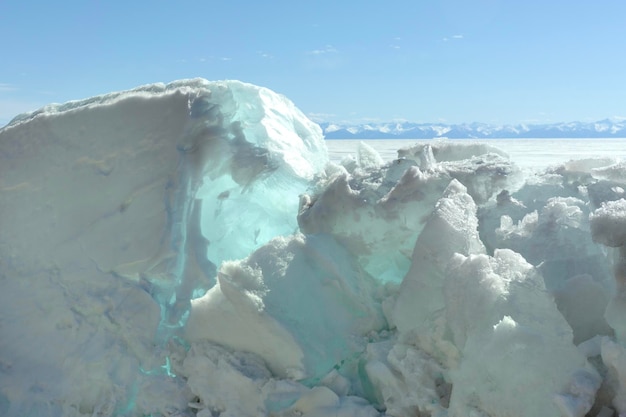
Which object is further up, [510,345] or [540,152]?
[510,345]

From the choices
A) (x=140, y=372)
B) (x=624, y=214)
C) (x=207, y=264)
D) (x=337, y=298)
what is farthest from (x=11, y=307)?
(x=624, y=214)

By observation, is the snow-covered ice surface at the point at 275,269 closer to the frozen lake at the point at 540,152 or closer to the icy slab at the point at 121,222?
the icy slab at the point at 121,222

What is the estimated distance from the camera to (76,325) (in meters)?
3.07

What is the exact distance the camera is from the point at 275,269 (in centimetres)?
291

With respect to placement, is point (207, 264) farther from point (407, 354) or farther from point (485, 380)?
point (485, 380)

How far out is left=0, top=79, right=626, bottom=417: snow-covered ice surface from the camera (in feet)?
7.26

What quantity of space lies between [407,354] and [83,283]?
70.0 inches

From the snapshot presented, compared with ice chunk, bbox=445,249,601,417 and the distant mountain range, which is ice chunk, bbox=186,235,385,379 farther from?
the distant mountain range

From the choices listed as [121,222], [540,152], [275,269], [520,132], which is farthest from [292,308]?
[520,132]

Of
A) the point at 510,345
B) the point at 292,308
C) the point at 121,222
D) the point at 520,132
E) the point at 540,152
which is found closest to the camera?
the point at 510,345

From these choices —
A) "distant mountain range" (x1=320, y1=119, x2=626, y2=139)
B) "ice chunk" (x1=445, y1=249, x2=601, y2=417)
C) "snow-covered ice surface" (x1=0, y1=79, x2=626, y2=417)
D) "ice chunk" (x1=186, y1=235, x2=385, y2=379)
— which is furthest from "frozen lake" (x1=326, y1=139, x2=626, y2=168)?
"distant mountain range" (x1=320, y1=119, x2=626, y2=139)

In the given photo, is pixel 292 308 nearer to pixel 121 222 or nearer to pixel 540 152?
pixel 121 222

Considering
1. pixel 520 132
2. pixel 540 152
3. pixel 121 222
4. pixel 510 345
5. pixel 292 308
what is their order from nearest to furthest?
pixel 510 345 < pixel 292 308 < pixel 121 222 < pixel 540 152 < pixel 520 132

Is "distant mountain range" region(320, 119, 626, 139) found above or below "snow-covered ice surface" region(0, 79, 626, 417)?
below
